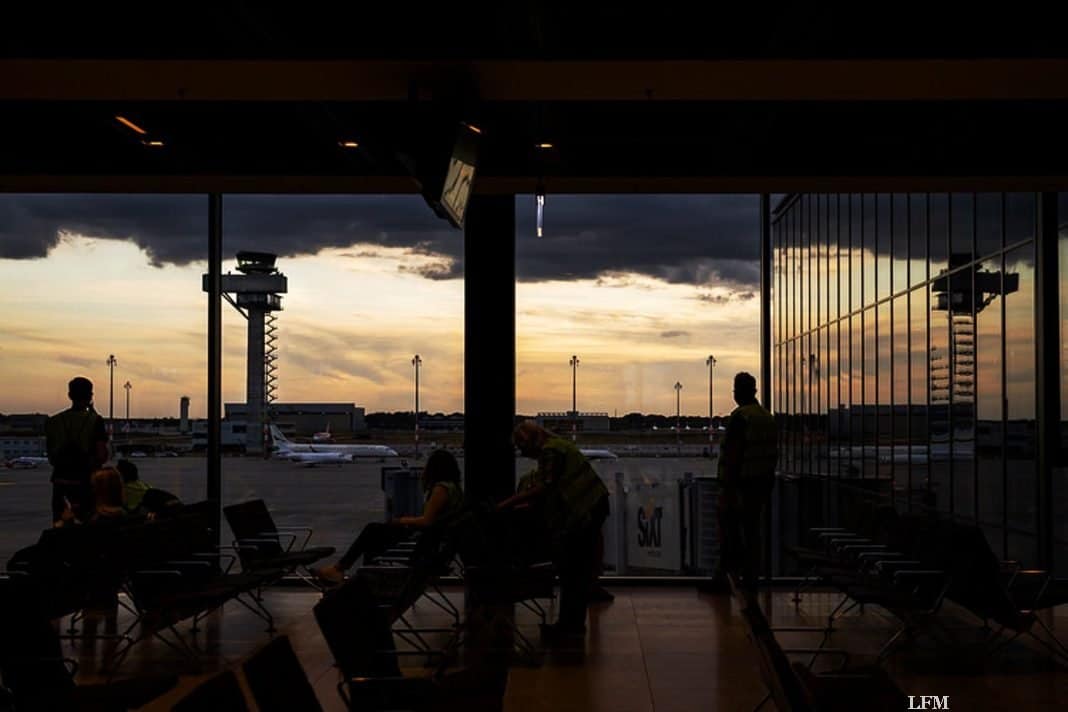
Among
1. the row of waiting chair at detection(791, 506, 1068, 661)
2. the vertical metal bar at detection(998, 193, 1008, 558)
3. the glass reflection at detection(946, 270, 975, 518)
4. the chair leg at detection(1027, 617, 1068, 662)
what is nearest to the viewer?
the row of waiting chair at detection(791, 506, 1068, 661)

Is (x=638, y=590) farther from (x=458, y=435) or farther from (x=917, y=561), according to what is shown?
(x=917, y=561)

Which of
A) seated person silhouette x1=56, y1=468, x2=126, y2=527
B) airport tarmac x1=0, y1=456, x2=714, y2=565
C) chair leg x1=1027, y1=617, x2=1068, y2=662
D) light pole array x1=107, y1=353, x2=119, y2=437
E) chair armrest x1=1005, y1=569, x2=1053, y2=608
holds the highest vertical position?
light pole array x1=107, y1=353, x2=119, y2=437

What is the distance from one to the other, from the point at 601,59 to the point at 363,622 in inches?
114

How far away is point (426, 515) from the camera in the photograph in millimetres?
8617

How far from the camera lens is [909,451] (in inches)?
509

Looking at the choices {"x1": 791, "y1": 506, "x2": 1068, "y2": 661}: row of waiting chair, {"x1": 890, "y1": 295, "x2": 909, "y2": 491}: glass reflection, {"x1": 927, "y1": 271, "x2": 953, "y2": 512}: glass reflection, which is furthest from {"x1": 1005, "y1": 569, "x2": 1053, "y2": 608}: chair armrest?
{"x1": 890, "y1": 295, "x2": 909, "y2": 491}: glass reflection

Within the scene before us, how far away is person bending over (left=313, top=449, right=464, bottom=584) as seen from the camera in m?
8.65

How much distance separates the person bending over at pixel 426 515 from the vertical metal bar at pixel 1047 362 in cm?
490

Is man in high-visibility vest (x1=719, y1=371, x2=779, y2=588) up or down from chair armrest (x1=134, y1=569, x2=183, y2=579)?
up

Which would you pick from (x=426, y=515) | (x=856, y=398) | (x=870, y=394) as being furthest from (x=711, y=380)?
(x=426, y=515)

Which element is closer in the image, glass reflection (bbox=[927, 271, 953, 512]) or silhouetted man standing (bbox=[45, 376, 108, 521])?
silhouetted man standing (bbox=[45, 376, 108, 521])

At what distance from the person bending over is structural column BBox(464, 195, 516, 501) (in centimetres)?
104

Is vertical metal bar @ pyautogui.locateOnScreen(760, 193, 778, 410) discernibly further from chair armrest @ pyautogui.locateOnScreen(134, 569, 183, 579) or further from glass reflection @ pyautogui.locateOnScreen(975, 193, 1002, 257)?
chair armrest @ pyautogui.locateOnScreen(134, 569, 183, 579)

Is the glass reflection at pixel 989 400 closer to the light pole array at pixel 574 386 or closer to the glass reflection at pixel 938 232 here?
the glass reflection at pixel 938 232
